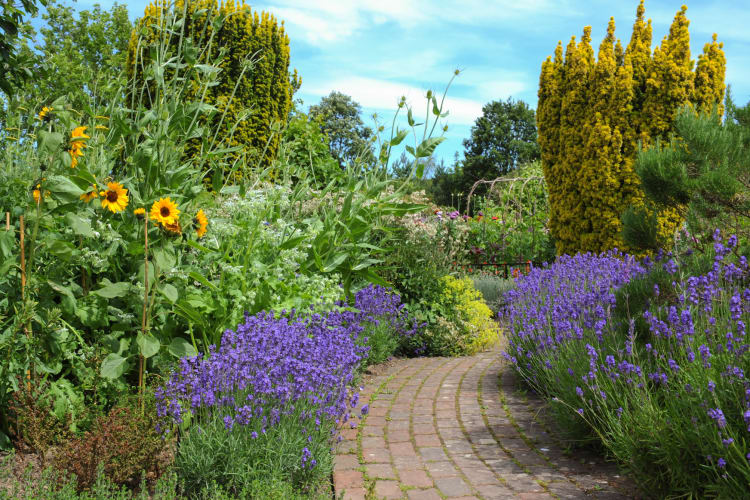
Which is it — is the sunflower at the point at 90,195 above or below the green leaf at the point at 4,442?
above

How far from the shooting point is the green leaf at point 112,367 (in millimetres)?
3172

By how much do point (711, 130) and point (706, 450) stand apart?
275cm

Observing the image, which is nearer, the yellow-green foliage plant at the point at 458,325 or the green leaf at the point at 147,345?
the green leaf at the point at 147,345

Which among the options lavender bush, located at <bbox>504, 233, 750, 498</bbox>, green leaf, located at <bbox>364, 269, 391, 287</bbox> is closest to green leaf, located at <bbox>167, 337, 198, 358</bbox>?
green leaf, located at <bbox>364, 269, 391, 287</bbox>

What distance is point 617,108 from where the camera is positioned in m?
8.40

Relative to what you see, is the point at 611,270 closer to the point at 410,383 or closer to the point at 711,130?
the point at 711,130

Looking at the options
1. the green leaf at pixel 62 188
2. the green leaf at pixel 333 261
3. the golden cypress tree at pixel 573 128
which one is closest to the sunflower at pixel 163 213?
the green leaf at pixel 62 188

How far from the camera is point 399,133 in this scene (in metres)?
4.82

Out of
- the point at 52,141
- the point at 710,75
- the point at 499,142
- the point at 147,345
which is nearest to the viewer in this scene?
the point at 52,141

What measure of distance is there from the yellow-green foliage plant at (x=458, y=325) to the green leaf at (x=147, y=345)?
374cm

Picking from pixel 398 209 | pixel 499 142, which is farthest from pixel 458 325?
pixel 499 142

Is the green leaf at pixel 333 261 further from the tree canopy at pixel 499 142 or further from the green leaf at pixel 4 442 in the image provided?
the tree canopy at pixel 499 142

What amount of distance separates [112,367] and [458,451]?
2095 mm

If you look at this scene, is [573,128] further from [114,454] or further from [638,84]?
[114,454]
